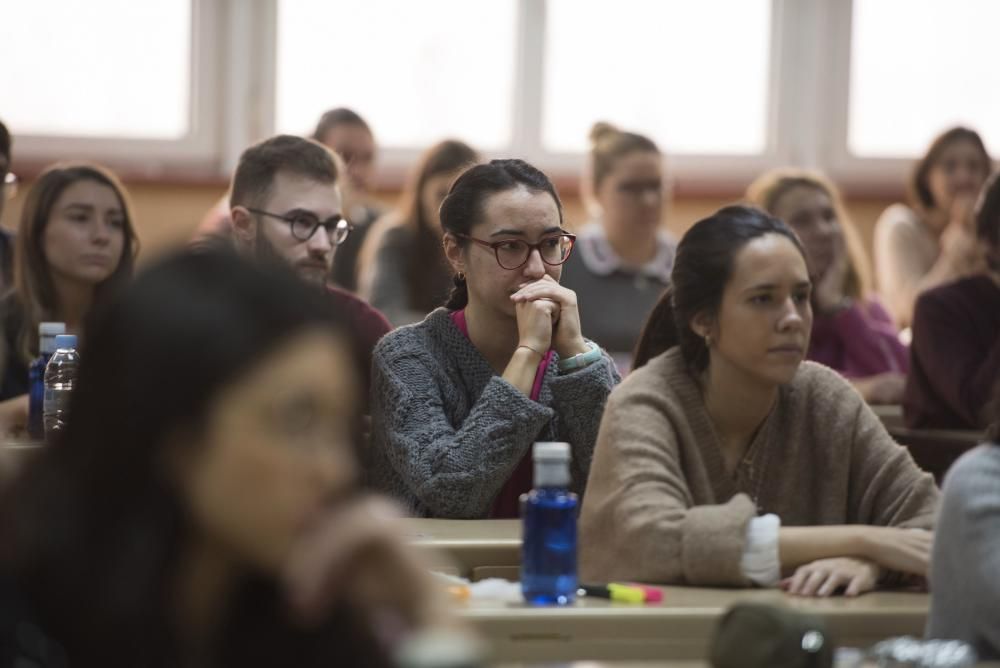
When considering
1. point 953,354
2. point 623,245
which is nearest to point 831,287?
point 623,245

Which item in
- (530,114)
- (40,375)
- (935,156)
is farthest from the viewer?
(530,114)

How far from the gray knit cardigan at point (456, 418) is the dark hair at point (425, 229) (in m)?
2.13

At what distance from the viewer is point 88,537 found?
0.98 m

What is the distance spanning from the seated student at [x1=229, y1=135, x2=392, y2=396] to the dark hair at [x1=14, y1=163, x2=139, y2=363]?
1.32 feet

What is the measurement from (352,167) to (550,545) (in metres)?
3.31

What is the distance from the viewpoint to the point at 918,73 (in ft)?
21.8

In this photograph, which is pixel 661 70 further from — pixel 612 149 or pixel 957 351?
pixel 957 351

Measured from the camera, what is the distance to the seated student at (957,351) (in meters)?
3.92

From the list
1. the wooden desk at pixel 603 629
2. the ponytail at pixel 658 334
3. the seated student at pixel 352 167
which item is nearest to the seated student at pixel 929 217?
the seated student at pixel 352 167

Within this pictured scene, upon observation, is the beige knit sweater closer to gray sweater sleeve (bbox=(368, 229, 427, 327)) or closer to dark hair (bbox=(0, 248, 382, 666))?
dark hair (bbox=(0, 248, 382, 666))

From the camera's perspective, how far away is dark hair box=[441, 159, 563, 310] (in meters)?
2.91

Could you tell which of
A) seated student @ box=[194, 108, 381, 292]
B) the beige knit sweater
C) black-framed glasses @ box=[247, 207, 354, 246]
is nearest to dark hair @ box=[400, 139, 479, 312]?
seated student @ box=[194, 108, 381, 292]

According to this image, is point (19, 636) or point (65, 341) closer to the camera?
point (19, 636)

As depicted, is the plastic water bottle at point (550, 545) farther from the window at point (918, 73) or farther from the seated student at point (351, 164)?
the window at point (918, 73)
